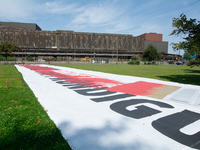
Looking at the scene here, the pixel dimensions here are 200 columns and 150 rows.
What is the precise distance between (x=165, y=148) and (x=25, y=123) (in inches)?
126

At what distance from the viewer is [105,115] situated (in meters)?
4.19

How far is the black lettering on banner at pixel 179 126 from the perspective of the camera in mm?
2926

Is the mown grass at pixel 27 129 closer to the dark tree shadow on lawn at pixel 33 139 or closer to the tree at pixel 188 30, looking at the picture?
the dark tree shadow on lawn at pixel 33 139

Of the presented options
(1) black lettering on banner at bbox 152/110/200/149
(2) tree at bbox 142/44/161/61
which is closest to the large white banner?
(1) black lettering on banner at bbox 152/110/200/149

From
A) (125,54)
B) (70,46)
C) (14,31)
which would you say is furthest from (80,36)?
(14,31)

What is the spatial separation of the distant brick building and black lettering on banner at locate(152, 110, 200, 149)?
89.1 meters

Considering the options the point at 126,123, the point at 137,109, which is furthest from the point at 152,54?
the point at 126,123

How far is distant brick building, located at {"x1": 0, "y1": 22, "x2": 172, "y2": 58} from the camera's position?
9000 cm

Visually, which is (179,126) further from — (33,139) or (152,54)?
(152,54)

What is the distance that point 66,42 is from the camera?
96812 mm

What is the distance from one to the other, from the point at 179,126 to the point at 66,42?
99495mm

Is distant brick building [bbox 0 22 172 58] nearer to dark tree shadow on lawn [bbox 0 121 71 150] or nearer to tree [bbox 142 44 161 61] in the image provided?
tree [bbox 142 44 161 61]

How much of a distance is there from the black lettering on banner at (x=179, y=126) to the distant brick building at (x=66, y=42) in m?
89.1

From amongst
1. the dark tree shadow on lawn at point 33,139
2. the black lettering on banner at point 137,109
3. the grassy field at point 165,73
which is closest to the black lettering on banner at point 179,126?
the black lettering on banner at point 137,109
